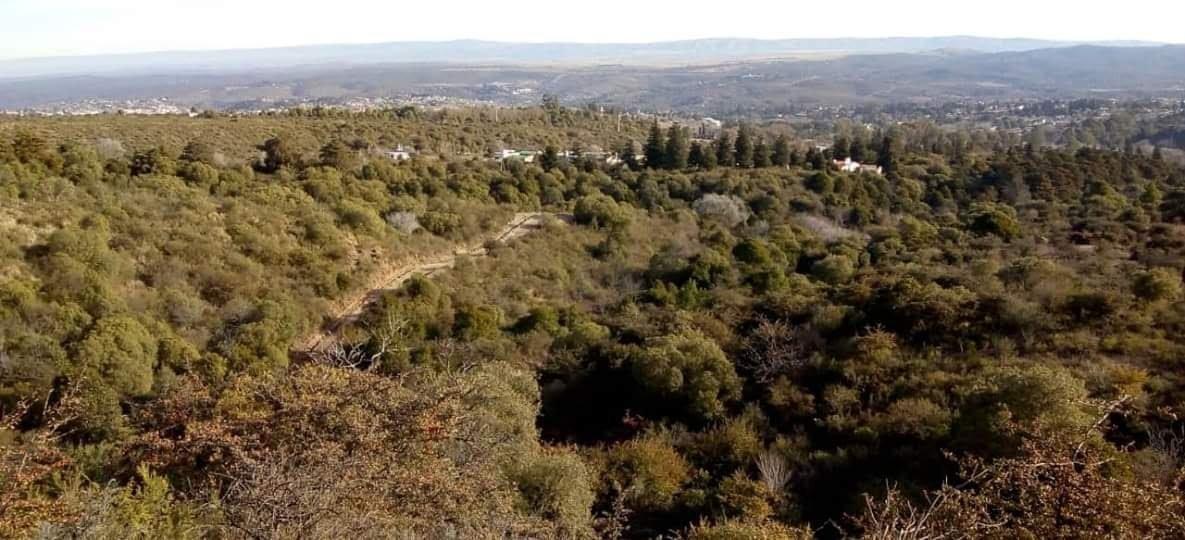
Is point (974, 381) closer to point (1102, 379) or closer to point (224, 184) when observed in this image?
point (1102, 379)

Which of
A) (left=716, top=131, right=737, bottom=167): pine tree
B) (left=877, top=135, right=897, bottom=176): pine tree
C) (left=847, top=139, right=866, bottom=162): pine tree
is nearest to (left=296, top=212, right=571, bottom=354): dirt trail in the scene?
(left=716, top=131, right=737, bottom=167): pine tree

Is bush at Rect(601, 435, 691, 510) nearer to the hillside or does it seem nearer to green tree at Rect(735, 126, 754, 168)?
green tree at Rect(735, 126, 754, 168)

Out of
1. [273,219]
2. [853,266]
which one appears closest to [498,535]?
[273,219]

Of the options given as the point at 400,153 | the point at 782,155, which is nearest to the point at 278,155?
the point at 400,153

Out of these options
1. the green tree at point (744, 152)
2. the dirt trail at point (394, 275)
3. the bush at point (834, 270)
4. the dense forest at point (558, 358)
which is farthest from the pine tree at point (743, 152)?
the bush at point (834, 270)

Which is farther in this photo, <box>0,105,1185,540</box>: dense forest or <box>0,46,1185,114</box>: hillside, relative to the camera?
<box>0,46,1185,114</box>: hillside
